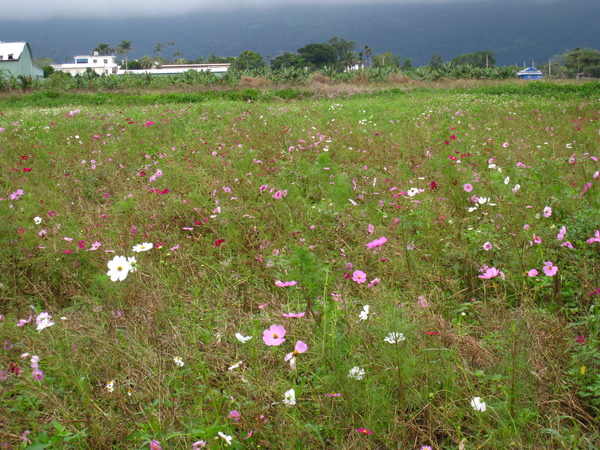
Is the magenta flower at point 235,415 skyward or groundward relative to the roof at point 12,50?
groundward

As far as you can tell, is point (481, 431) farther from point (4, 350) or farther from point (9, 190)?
point (9, 190)

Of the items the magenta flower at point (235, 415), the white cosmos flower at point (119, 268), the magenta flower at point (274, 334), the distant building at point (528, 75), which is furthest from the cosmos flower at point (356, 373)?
the distant building at point (528, 75)

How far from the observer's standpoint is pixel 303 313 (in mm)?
1337

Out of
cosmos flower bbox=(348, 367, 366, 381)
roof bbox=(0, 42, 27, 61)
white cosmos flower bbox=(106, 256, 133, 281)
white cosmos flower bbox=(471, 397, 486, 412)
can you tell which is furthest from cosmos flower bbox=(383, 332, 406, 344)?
roof bbox=(0, 42, 27, 61)

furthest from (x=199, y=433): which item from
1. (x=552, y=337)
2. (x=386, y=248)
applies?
(x=386, y=248)

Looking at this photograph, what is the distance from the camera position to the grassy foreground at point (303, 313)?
1.23 meters

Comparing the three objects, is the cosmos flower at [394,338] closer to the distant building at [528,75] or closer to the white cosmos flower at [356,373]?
the white cosmos flower at [356,373]

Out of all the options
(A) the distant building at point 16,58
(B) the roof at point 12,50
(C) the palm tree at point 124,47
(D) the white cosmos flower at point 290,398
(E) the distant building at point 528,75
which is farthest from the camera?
(C) the palm tree at point 124,47

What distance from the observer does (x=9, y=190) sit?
329cm

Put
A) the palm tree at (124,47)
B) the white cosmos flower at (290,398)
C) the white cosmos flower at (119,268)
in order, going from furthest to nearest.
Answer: the palm tree at (124,47), the white cosmos flower at (119,268), the white cosmos flower at (290,398)

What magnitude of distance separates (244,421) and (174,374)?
1.06ft

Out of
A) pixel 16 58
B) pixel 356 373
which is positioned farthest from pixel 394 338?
pixel 16 58

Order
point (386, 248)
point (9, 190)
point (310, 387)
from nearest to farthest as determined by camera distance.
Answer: point (310, 387) → point (386, 248) → point (9, 190)

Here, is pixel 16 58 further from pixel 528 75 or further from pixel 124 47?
pixel 124 47
